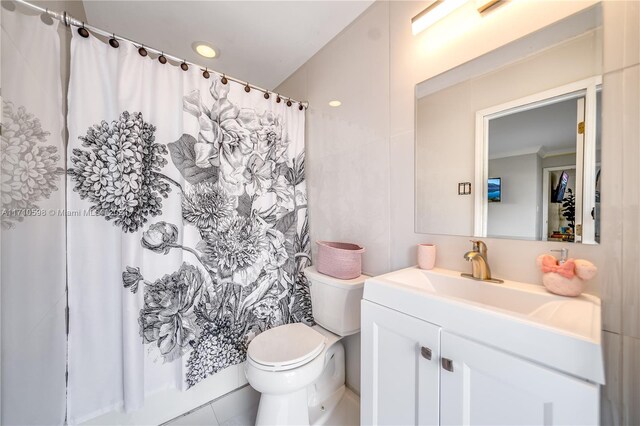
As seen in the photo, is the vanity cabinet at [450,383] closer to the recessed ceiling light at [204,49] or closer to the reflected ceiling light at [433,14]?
the reflected ceiling light at [433,14]

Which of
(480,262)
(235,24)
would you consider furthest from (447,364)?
(235,24)

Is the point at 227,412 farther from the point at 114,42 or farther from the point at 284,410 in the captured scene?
the point at 114,42

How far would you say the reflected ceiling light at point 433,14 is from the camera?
95 centimetres

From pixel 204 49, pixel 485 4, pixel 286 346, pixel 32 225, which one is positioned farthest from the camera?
pixel 204 49

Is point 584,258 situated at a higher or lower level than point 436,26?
lower

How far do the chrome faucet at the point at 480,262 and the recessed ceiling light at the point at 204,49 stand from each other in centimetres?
201

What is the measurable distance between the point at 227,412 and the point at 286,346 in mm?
666

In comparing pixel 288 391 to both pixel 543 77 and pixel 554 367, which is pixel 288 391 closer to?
pixel 554 367

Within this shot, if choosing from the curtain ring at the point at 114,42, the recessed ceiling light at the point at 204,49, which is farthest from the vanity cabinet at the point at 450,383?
the recessed ceiling light at the point at 204,49

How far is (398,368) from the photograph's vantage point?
31.7 inches

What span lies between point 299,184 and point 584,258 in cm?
141

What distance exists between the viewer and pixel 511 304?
2.62 ft

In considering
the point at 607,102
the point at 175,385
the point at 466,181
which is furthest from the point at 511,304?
the point at 175,385

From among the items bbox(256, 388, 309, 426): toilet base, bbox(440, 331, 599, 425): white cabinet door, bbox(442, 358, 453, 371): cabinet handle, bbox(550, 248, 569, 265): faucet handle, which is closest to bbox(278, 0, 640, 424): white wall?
bbox(550, 248, 569, 265): faucet handle
